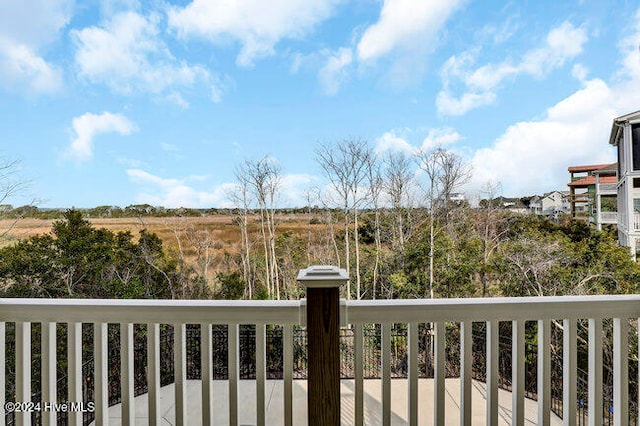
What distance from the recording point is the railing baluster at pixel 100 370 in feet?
4.08

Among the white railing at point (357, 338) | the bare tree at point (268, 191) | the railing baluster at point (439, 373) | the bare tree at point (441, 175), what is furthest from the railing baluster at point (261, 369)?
the bare tree at point (441, 175)

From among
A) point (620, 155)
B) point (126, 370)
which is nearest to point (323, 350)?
point (126, 370)

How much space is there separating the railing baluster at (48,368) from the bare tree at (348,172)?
3.36 m

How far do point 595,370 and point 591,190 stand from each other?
9.42 feet

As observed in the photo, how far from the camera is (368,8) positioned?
3066 mm

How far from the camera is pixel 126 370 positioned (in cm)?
126

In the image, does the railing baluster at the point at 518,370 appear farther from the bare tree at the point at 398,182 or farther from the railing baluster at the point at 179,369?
the bare tree at the point at 398,182

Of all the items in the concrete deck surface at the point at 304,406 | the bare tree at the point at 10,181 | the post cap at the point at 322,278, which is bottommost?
the concrete deck surface at the point at 304,406

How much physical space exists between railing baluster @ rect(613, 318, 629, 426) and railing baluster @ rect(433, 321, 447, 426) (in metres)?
0.64

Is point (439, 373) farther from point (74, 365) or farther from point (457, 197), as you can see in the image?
point (457, 197)

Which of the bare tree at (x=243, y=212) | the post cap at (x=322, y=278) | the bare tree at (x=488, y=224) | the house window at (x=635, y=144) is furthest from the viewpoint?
the bare tree at (x=243, y=212)

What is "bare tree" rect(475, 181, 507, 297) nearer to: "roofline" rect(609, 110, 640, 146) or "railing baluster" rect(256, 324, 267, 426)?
"roofline" rect(609, 110, 640, 146)

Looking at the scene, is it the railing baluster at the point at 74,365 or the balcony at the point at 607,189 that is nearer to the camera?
the railing baluster at the point at 74,365

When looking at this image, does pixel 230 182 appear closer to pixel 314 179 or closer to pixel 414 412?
pixel 314 179
